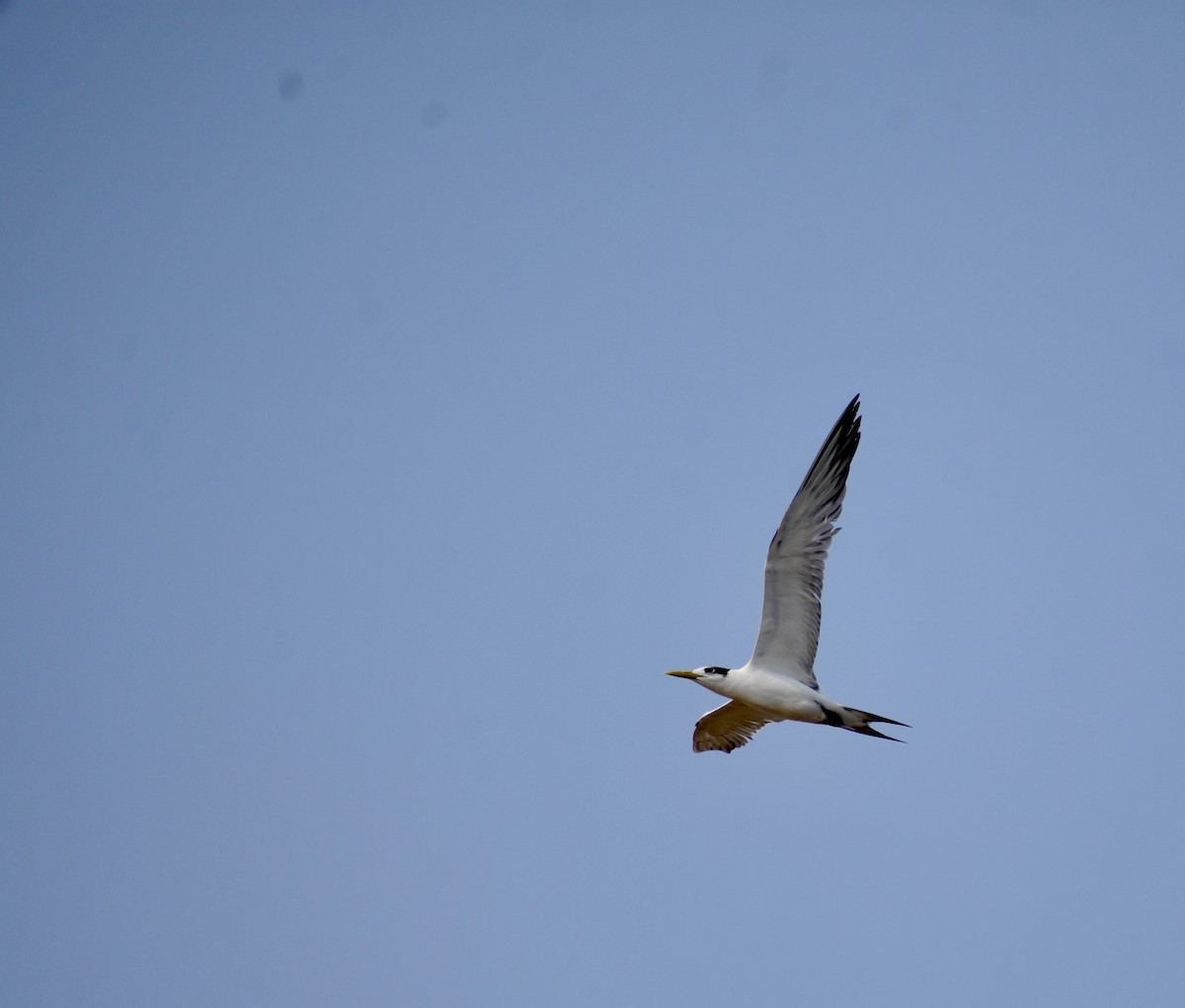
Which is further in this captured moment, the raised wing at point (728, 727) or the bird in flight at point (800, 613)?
the raised wing at point (728, 727)

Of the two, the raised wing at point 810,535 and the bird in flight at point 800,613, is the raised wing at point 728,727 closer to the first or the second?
the bird in flight at point 800,613

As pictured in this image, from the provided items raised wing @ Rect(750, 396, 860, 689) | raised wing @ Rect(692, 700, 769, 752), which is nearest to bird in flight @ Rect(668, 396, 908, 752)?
raised wing @ Rect(750, 396, 860, 689)

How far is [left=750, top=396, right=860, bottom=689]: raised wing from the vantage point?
13703 mm

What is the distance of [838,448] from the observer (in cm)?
1374

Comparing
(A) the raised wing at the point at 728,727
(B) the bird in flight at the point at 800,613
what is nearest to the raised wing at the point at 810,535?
(B) the bird in flight at the point at 800,613

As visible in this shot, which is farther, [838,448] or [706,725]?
[706,725]

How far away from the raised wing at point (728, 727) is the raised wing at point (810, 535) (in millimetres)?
1991

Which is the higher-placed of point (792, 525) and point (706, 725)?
point (792, 525)

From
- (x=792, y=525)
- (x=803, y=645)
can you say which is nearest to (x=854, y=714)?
(x=803, y=645)

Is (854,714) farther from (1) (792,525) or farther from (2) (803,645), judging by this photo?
(1) (792,525)

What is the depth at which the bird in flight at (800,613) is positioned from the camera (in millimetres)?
13719

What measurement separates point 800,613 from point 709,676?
145 centimetres

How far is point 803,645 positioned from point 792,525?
4.89 feet

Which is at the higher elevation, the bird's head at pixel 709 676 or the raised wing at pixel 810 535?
the raised wing at pixel 810 535
